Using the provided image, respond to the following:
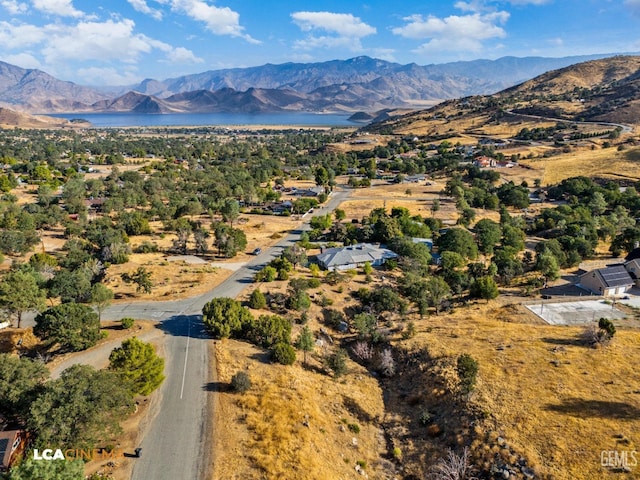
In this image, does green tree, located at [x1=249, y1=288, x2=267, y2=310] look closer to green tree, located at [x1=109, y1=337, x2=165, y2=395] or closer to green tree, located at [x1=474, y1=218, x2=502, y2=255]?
green tree, located at [x1=109, y1=337, x2=165, y2=395]

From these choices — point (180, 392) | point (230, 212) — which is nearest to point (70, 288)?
point (180, 392)

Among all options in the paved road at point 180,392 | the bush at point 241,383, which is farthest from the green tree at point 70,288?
the bush at point 241,383

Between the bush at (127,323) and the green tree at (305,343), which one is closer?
the green tree at (305,343)

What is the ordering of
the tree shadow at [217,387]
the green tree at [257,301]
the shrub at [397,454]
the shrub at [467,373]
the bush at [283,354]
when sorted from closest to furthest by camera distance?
the shrub at [397,454] < the shrub at [467,373] < the tree shadow at [217,387] < the bush at [283,354] < the green tree at [257,301]

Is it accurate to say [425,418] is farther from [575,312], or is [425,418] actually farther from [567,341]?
[575,312]

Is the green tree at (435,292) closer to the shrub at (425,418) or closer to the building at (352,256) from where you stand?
the building at (352,256)

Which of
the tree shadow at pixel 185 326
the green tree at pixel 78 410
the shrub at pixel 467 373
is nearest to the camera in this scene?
the green tree at pixel 78 410

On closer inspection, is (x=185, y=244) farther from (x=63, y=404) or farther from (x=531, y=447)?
(x=531, y=447)
